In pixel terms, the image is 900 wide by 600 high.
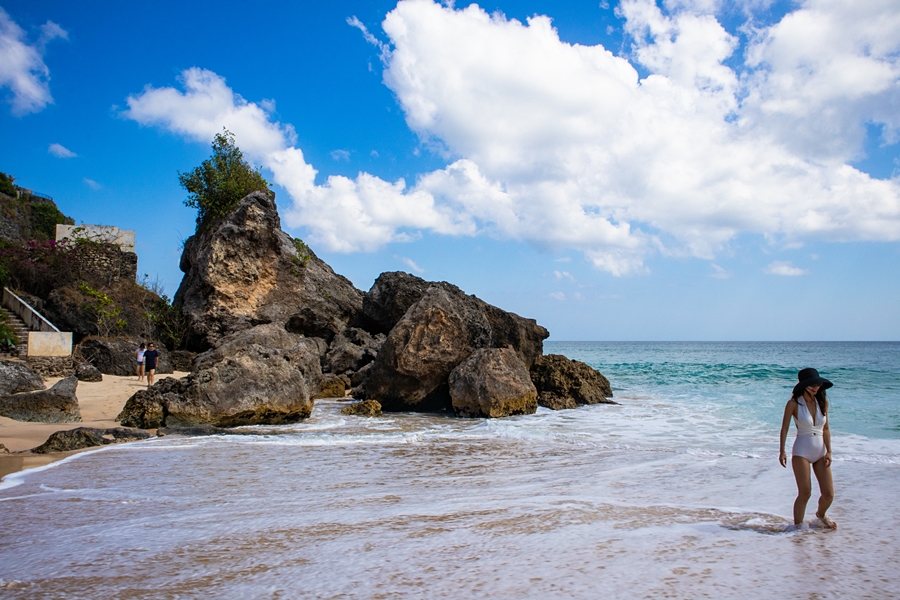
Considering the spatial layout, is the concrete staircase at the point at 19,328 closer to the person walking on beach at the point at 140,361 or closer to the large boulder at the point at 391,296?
the person walking on beach at the point at 140,361

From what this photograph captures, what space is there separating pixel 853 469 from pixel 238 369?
9.21m

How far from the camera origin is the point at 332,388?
15875 millimetres

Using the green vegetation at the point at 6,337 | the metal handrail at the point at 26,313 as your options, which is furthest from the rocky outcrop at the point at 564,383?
the green vegetation at the point at 6,337

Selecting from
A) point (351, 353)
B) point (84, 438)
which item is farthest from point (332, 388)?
point (84, 438)

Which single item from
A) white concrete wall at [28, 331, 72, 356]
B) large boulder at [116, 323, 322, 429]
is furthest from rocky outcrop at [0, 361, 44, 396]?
white concrete wall at [28, 331, 72, 356]

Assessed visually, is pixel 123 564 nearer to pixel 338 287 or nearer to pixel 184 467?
pixel 184 467

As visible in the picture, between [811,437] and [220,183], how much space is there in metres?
22.8

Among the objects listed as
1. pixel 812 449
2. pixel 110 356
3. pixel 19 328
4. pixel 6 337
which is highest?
pixel 19 328

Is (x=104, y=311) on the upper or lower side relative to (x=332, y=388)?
upper

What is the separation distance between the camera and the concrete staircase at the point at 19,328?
680 inches

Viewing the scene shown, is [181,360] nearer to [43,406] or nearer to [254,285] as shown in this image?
[254,285]

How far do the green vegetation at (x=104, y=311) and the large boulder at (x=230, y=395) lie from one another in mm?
11334

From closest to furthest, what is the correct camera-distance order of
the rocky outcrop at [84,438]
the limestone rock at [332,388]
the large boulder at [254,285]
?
the rocky outcrop at [84,438]
the limestone rock at [332,388]
the large boulder at [254,285]

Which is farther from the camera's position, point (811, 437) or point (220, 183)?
point (220, 183)
